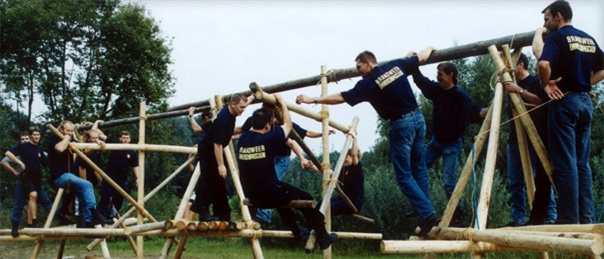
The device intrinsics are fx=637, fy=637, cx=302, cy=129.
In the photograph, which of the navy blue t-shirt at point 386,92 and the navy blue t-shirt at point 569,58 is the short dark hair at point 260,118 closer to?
the navy blue t-shirt at point 386,92

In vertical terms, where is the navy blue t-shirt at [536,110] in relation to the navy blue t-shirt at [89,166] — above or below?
above

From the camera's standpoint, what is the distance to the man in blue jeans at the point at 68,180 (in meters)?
10.5

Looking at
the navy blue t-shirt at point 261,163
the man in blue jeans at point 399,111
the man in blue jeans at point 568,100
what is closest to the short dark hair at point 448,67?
the man in blue jeans at point 399,111

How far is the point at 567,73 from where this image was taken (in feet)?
18.2

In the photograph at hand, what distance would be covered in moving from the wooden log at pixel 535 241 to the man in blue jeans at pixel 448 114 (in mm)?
1927

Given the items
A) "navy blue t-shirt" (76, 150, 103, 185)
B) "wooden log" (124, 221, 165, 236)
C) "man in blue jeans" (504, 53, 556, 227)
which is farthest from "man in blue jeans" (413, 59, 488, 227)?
"navy blue t-shirt" (76, 150, 103, 185)

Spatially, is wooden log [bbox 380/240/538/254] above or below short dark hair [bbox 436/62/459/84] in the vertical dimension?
below

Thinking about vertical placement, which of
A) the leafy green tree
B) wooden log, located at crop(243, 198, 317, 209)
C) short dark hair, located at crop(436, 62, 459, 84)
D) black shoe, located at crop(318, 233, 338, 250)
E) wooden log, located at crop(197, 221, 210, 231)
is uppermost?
the leafy green tree

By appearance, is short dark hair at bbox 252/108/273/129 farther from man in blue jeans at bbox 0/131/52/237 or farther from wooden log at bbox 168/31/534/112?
man in blue jeans at bbox 0/131/52/237

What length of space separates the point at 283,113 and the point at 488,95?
14.2 metres

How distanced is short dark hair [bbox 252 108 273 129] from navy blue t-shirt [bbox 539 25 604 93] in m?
3.10

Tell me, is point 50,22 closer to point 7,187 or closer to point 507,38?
point 7,187

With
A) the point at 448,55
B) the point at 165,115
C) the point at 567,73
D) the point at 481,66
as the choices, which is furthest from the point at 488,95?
the point at 567,73

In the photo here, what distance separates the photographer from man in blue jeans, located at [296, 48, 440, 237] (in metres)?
6.57
